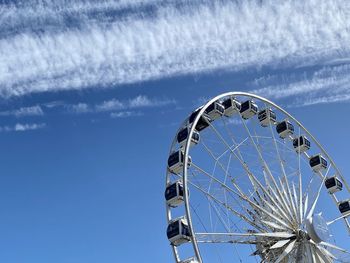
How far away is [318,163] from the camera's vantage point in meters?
37.3

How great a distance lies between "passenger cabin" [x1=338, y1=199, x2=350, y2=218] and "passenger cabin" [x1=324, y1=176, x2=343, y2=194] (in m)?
1.01

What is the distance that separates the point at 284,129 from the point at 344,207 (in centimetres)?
630

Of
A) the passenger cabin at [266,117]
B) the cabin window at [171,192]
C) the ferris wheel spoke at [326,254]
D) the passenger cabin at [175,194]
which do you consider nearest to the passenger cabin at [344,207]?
the passenger cabin at [266,117]

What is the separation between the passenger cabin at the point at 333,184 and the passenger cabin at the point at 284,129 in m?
4.04

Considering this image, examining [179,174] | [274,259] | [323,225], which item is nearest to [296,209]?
[323,225]

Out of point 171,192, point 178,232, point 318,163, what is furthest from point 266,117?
point 178,232

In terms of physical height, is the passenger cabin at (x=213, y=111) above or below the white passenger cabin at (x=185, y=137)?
A: above

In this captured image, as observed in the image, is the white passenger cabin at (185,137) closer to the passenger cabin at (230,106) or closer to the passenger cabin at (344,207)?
the passenger cabin at (230,106)

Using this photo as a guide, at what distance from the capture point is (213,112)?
101 ft

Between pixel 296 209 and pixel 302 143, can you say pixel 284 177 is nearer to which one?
pixel 296 209

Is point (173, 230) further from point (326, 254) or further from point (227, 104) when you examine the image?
point (227, 104)

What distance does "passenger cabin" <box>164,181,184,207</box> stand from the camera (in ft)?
86.4

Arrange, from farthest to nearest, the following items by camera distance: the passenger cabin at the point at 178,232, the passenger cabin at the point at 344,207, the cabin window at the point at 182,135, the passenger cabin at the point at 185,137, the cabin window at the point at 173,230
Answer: the passenger cabin at the point at 344,207 → the cabin window at the point at 182,135 → the passenger cabin at the point at 185,137 → the cabin window at the point at 173,230 → the passenger cabin at the point at 178,232

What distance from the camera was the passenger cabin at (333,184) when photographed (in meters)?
37.5
